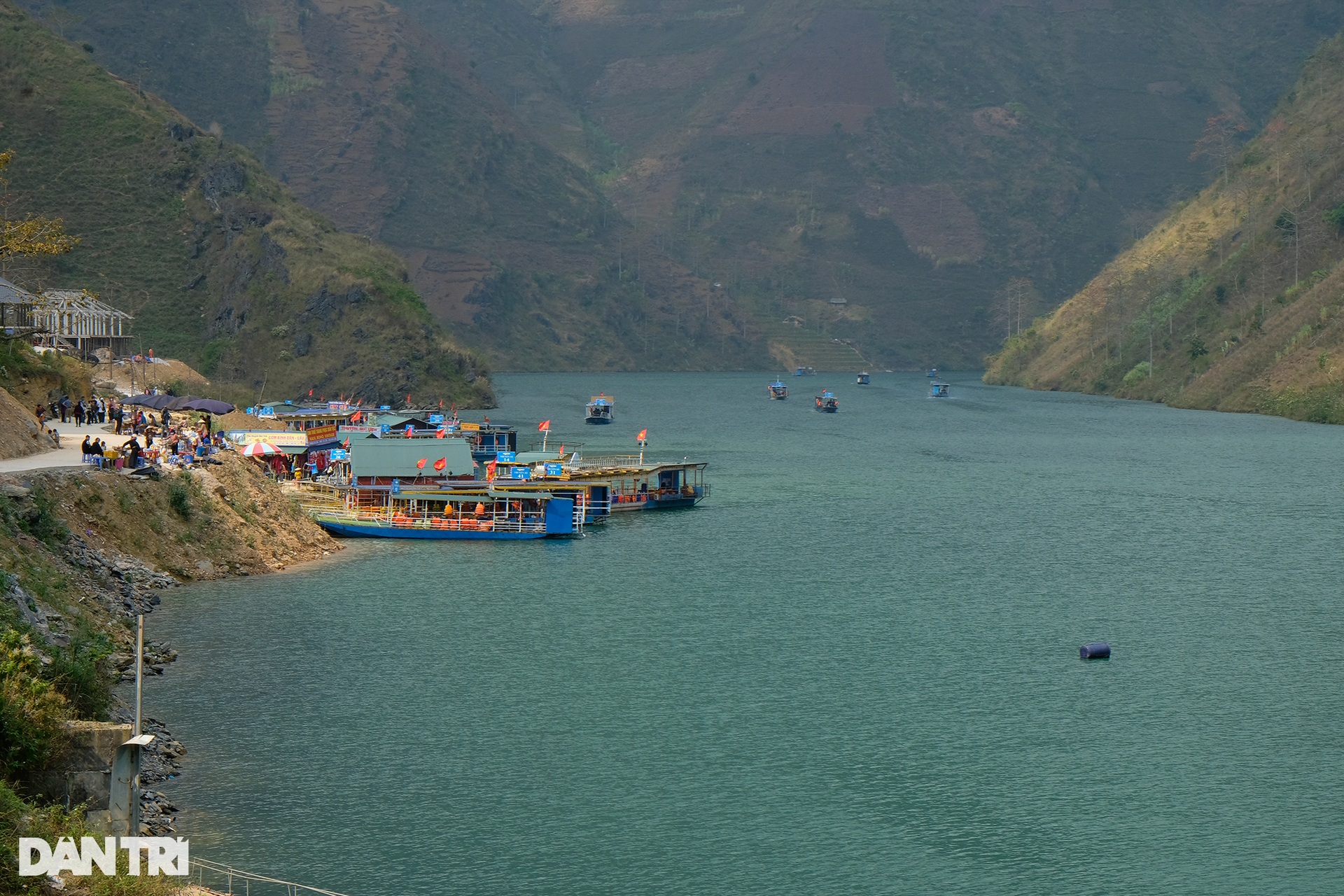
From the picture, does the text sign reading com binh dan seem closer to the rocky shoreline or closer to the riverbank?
the riverbank

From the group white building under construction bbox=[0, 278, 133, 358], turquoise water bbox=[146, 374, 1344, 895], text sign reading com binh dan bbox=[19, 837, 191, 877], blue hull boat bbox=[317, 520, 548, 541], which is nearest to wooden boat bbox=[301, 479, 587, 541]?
blue hull boat bbox=[317, 520, 548, 541]

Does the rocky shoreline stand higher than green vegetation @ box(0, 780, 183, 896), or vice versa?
the rocky shoreline

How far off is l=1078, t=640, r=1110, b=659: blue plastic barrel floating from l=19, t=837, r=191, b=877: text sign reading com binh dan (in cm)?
3996

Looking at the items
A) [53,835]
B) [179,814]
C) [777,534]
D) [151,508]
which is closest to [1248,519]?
[777,534]

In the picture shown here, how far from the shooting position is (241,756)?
47.0 meters

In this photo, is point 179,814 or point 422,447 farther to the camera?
point 422,447

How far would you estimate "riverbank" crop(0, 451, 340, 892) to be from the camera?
36.8 metres

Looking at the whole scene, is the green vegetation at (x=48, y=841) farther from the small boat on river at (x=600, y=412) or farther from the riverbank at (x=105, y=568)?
the small boat on river at (x=600, y=412)

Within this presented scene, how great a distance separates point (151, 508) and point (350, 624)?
41.2 ft

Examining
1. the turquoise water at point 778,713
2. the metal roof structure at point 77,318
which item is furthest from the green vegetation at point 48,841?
the metal roof structure at point 77,318

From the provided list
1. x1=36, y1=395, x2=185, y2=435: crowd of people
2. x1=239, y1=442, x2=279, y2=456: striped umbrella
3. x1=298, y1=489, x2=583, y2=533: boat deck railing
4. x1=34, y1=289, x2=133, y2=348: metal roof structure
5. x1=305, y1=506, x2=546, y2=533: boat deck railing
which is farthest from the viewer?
x1=34, y1=289, x2=133, y2=348: metal roof structure

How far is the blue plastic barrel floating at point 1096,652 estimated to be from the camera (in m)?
62.4

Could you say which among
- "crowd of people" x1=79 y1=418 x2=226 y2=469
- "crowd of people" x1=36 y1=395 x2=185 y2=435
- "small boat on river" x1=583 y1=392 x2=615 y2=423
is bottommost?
"crowd of people" x1=79 y1=418 x2=226 y2=469

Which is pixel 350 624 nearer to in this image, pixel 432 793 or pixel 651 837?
pixel 432 793
